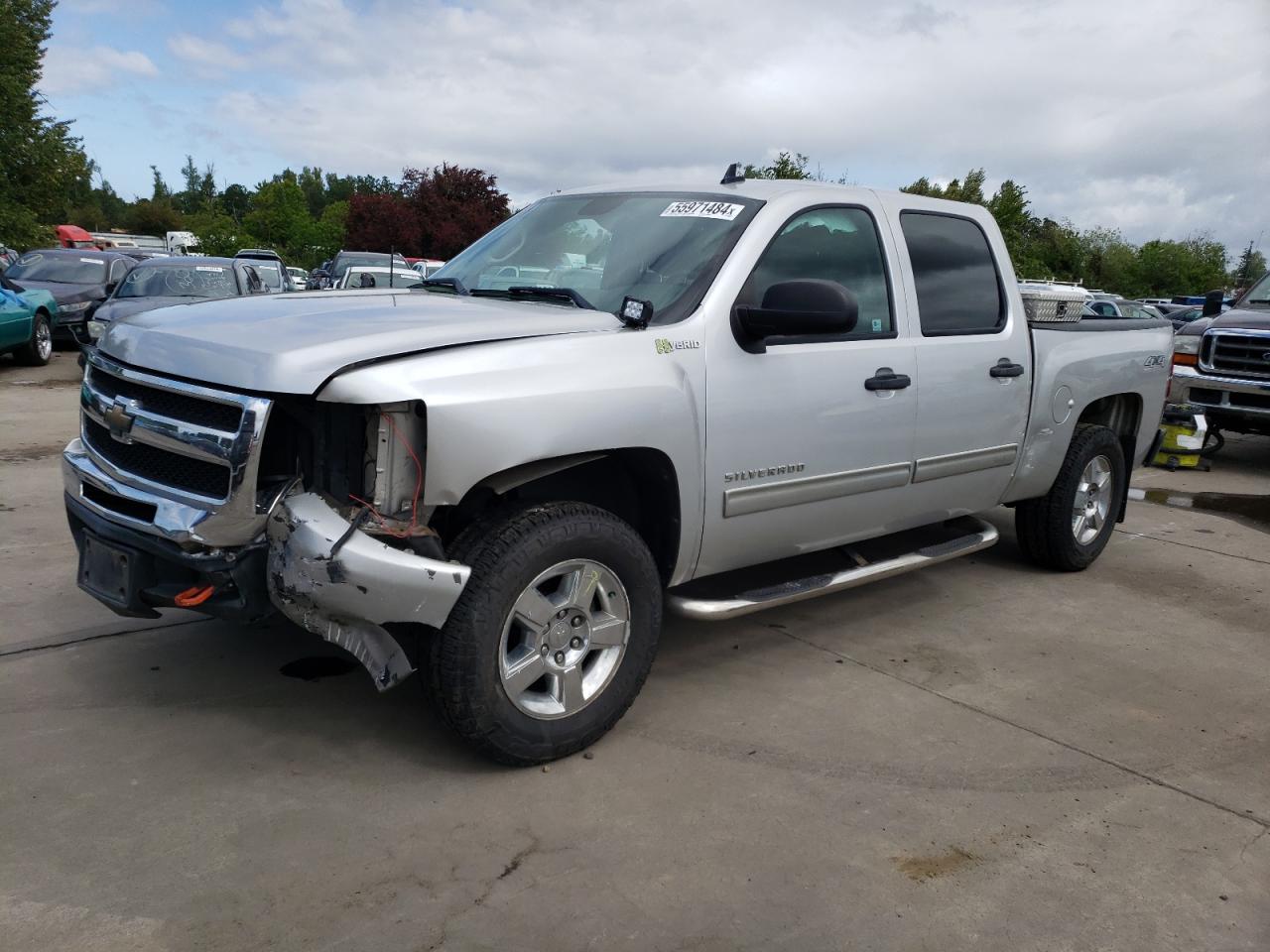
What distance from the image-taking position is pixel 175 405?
3.18 meters

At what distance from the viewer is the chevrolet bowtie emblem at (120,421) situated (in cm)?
329

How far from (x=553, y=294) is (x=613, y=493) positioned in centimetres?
78

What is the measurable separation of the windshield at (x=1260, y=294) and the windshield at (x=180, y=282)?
11127mm

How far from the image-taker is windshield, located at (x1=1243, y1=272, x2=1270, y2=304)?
10.6 m

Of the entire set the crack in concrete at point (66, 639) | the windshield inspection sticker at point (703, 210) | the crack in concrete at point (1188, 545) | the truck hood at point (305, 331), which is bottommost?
the crack in concrete at point (66, 639)

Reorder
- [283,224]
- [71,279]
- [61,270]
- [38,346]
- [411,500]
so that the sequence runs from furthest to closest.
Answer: [283,224] → [61,270] → [71,279] → [38,346] → [411,500]

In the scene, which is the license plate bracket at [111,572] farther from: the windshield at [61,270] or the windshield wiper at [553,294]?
the windshield at [61,270]

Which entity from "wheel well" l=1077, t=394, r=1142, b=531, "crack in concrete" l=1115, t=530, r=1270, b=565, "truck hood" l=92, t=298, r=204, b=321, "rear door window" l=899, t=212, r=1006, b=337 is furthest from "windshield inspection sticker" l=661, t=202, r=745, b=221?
"truck hood" l=92, t=298, r=204, b=321

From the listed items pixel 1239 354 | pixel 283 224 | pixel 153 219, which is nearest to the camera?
pixel 1239 354

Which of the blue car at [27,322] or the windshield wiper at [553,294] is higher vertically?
the windshield wiper at [553,294]

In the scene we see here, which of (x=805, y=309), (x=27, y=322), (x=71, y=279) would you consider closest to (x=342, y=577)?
(x=805, y=309)

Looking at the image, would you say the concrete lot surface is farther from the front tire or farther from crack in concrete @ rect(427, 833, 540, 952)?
the front tire

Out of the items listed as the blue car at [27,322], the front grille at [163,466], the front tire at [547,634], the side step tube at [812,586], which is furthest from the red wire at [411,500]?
the blue car at [27,322]

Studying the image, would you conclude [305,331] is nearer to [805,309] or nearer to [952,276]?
[805,309]
